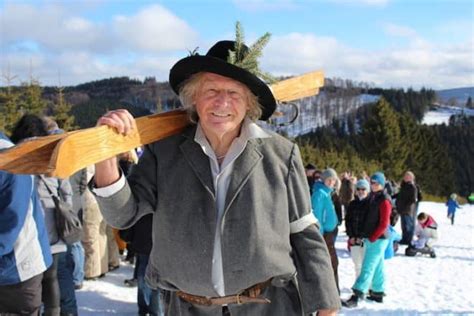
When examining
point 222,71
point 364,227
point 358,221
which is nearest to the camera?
point 222,71

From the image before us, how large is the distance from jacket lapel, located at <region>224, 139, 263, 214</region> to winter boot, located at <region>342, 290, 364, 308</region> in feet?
15.9

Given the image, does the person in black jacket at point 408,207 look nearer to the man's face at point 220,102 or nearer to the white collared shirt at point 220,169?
the white collared shirt at point 220,169

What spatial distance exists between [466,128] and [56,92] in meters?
77.8

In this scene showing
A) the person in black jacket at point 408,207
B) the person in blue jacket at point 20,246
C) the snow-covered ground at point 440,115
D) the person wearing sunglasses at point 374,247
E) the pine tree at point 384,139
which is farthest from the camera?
the snow-covered ground at point 440,115

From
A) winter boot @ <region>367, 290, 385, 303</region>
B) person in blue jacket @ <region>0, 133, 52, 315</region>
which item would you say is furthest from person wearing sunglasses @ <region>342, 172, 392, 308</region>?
person in blue jacket @ <region>0, 133, 52, 315</region>

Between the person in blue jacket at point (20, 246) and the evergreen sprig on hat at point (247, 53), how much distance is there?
4.94 feet

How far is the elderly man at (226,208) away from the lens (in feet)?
6.41

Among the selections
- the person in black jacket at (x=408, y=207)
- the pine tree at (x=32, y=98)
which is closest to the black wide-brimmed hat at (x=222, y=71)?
the person in black jacket at (x=408, y=207)

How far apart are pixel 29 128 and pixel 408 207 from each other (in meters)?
9.08

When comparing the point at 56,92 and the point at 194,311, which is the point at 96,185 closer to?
the point at 194,311

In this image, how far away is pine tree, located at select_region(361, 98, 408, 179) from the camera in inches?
1671

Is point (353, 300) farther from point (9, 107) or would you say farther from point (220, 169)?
point (9, 107)

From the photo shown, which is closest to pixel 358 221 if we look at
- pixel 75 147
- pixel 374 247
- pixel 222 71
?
pixel 374 247

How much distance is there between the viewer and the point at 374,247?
21.1ft
